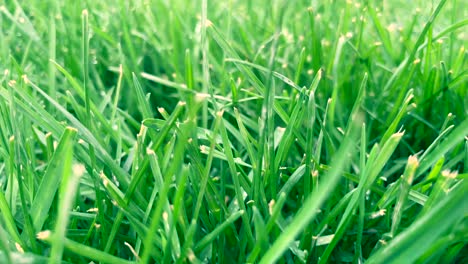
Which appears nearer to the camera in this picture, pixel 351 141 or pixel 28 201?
pixel 351 141

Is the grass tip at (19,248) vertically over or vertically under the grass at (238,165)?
under

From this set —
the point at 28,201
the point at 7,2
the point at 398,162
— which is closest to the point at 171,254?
the point at 28,201

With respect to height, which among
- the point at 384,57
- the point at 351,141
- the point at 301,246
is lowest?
the point at 301,246

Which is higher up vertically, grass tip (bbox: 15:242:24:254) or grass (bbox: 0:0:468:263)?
grass (bbox: 0:0:468:263)

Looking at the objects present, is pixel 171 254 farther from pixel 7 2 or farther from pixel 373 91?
pixel 7 2

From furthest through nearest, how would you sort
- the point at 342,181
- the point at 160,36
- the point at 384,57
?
1. the point at 160,36
2. the point at 384,57
3. the point at 342,181

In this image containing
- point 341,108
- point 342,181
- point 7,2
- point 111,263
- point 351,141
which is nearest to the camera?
point 351,141

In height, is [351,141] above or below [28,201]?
above

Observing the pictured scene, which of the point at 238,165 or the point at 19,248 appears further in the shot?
the point at 238,165
